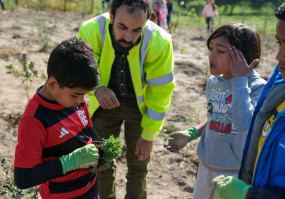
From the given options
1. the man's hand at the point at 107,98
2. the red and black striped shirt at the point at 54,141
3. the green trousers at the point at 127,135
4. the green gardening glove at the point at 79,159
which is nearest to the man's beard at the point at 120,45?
the man's hand at the point at 107,98

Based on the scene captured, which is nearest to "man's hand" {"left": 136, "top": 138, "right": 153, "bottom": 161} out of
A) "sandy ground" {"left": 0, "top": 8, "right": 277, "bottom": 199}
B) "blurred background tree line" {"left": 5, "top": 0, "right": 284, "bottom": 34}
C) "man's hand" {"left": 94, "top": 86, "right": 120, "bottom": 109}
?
"man's hand" {"left": 94, "top": 86, "right": 120, "bottom": 109}

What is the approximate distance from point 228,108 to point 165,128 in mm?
2591

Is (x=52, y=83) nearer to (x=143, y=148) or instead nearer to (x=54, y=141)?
(x=54, y=141)

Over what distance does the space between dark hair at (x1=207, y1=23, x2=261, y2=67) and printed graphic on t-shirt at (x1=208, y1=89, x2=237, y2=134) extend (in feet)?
0.86

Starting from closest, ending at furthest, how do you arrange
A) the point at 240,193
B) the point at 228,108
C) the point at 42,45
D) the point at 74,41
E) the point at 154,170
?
the point at 240,193, the point at 74,41, the point at 228,108, the point at 154,170, the point at 42,45

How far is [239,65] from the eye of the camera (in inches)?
78.1

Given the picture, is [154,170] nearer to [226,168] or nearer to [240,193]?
[226,168]

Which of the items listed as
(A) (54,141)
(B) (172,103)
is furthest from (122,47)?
(B) (172,103)

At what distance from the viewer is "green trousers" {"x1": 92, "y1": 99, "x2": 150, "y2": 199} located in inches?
109

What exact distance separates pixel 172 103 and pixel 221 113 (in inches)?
136

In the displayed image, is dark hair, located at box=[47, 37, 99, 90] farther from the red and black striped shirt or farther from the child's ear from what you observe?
the red and black striped shirt

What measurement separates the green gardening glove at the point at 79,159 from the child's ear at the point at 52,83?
0.35 meters

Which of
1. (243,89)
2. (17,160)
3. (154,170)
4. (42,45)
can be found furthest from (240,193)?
(42,45)

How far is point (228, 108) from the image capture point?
2.13m
